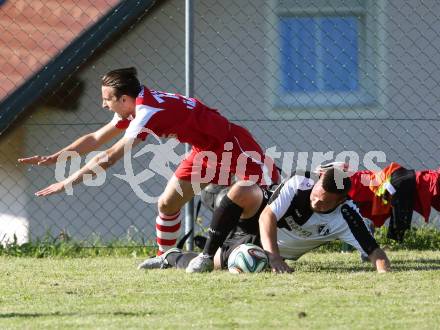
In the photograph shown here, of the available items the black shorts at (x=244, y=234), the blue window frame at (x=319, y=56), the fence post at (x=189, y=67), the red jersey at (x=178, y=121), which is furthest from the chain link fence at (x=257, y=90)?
the red jersey at (x=178, y=121)

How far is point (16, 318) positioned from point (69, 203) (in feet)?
13.6

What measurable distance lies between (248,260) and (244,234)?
593mm

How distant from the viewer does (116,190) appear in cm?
938

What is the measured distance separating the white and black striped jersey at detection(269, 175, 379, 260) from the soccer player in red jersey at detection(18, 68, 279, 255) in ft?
1.05

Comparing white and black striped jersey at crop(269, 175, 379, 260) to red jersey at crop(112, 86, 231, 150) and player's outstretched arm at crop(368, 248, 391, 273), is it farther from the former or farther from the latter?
red jersey at crop(112, 86, 231, 150)

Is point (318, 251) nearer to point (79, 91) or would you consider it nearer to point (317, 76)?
point (317, 76)

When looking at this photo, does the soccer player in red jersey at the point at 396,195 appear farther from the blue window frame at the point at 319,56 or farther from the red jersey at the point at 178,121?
the red jersey at the point at 178,121

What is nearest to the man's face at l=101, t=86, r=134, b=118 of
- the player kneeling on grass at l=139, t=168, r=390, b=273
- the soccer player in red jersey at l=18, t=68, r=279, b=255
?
the soccer player in red jersey at l=18, t=68, r=279, b=255

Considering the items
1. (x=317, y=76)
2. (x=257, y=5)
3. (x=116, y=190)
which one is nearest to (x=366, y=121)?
(x=317, y=76)

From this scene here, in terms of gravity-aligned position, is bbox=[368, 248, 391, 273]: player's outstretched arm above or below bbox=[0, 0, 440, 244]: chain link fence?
below

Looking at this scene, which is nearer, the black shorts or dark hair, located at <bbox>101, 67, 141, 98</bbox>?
dark hair, located at <bbox>101, 67, 141, 98</bbox>

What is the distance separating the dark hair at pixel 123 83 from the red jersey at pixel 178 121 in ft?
0.20

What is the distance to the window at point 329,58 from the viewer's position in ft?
31.1

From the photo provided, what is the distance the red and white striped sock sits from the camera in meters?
7.86
